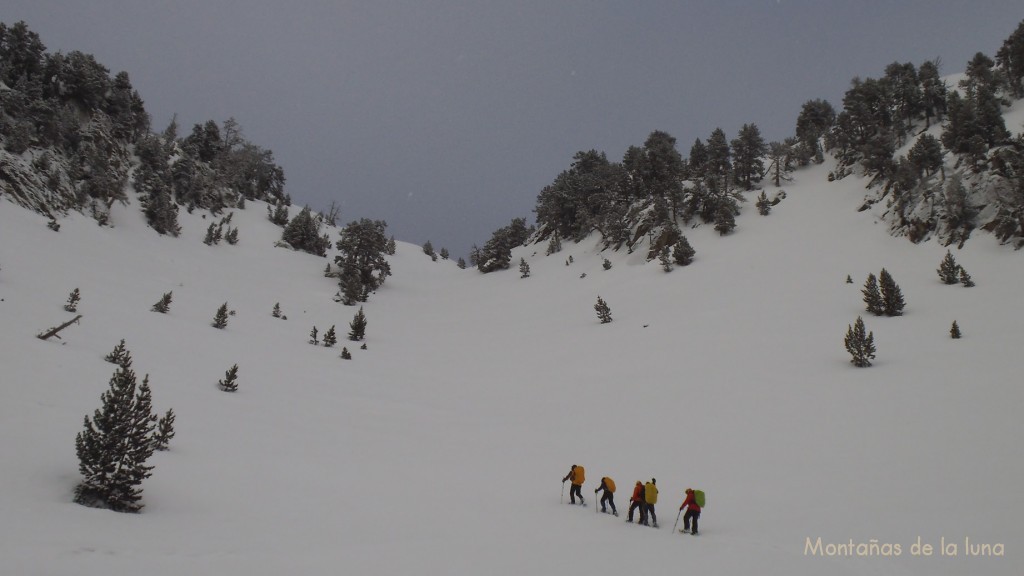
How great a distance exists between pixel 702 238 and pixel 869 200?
12.8 metres

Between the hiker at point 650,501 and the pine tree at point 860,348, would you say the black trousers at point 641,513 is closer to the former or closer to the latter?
the hiker at point 650,501

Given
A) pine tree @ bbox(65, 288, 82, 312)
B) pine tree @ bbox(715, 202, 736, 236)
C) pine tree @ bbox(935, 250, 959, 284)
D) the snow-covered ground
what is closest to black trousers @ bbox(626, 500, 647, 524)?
the snow-covered ground

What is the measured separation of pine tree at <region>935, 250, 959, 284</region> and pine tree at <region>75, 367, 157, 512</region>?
31812 mm

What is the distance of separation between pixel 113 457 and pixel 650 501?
31.7 feet

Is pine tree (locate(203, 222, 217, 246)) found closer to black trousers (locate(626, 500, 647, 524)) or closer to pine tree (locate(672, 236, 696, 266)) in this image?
pine tree (locate(672, 236, 696, 266))

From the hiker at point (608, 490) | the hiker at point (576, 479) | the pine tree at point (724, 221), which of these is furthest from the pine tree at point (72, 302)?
the pine tree at point (724, 221)

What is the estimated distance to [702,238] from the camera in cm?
4347

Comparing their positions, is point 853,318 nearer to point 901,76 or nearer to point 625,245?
point 625,245

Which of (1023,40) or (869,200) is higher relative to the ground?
(1023,40)

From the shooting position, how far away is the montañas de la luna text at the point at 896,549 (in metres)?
7.05

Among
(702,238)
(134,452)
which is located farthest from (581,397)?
(702,238)

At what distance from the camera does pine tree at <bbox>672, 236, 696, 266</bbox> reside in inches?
1492

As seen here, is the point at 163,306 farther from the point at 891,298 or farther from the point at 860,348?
the point at 891,298

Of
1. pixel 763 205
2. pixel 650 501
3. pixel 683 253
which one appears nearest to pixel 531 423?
pixel 650 501
